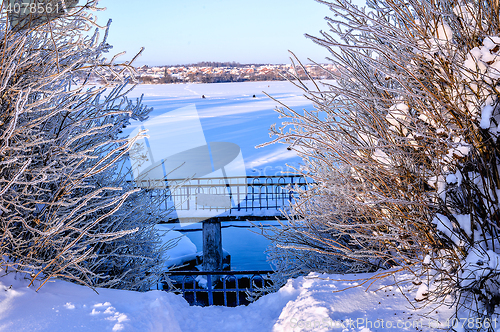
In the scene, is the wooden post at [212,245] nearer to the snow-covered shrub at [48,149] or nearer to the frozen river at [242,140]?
the frozen river at [242,140]

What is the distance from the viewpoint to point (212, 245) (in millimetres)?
13094

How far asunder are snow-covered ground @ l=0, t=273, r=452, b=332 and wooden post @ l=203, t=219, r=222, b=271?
8.91 m

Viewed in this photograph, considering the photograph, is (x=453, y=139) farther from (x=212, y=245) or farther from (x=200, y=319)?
(x=212, y=245)

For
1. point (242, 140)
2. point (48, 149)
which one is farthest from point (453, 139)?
point (242, 140)

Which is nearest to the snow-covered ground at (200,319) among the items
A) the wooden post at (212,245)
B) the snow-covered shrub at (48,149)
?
the snow-covered shrub at (48,149)

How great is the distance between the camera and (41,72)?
343 cm

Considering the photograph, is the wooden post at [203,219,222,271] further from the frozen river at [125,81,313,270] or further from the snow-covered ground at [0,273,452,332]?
the snow-covered ground at [0,273,452,332]

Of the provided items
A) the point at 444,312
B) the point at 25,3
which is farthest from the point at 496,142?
the point at 25,3

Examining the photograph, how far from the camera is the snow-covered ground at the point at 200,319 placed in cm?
278

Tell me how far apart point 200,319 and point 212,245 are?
30.1ft

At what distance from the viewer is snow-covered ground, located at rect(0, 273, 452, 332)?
2777mm

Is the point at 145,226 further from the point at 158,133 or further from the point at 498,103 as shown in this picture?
the point at 158,133

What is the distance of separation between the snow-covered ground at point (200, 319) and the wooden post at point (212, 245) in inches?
351

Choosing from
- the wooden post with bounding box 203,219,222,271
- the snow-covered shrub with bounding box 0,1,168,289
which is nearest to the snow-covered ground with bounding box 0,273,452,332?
the snow-covered shrub with bounding box 0,1,168,289
